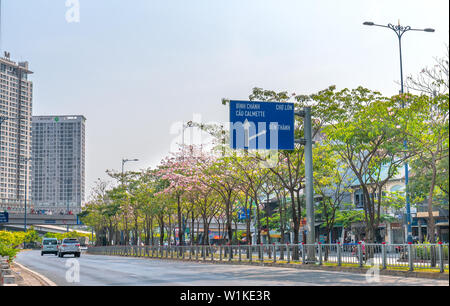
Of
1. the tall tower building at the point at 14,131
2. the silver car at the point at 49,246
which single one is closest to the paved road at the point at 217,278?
the silver car at the point at 49,246

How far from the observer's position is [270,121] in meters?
29.6

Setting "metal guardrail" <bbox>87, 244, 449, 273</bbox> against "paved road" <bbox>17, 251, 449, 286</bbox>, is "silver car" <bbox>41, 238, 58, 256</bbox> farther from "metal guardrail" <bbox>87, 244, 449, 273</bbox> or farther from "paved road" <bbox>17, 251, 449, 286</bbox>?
"paved road" <bbox>17, 251, 449, 286</bbox>

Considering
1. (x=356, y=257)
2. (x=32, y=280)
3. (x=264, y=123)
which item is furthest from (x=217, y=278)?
(x=264, y=123)

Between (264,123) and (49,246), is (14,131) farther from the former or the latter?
(264,123)

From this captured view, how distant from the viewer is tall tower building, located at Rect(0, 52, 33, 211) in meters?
149

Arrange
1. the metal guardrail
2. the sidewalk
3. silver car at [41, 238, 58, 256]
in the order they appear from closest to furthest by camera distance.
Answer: the sidewalk
the metal guardrail
silver car at [41, 238, 58, 256]

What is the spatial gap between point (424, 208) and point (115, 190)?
119 ft

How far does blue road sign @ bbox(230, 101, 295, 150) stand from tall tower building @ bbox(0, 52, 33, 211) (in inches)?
4786

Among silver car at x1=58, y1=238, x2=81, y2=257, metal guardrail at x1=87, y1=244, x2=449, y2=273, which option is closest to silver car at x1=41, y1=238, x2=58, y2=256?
silver car at x1=58, y1=238, x2=81, y2=257

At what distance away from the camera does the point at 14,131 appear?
6211 inches

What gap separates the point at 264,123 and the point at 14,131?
14024 centimetres
